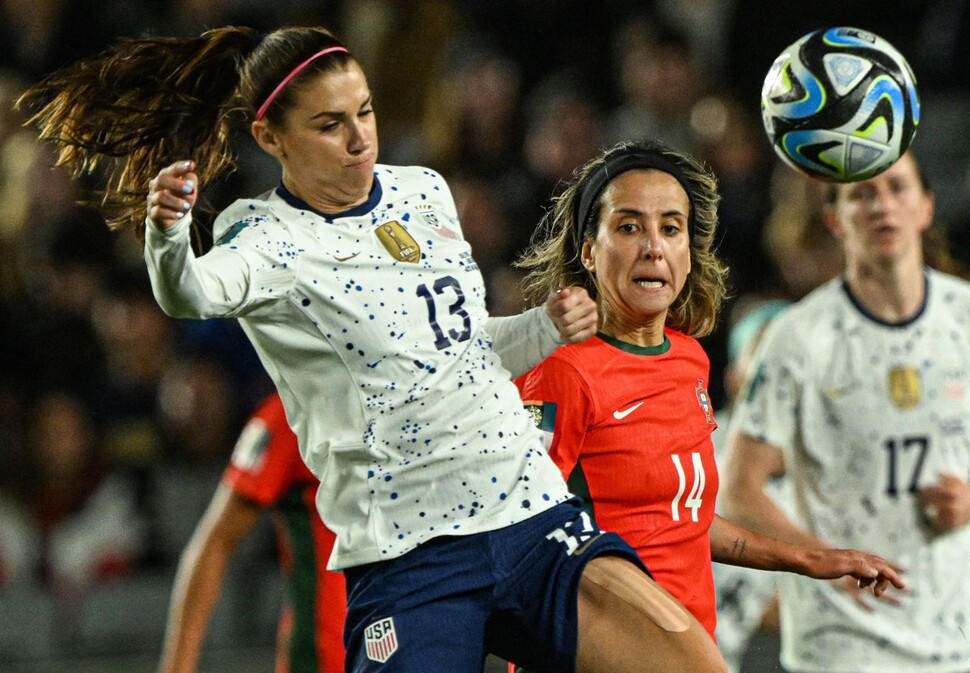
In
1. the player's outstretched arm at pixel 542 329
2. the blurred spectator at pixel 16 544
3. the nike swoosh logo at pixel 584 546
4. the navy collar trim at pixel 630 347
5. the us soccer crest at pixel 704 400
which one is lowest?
the blurred spectator at pixel 16 544

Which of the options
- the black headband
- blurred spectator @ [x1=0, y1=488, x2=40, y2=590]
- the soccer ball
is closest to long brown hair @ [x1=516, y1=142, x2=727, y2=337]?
the black headband

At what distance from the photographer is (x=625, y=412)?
3582 millimetres

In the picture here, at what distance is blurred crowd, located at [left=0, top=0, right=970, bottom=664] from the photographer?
7.98m

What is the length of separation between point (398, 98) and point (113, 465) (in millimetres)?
3601

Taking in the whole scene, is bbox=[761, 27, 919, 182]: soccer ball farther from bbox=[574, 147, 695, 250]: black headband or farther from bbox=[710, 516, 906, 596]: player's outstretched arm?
bbox=[710, 516, 906, 596]: player's outstretched arm

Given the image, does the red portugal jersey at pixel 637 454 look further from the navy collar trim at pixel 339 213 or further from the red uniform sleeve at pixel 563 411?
the navy collar trim at pixel 339 213

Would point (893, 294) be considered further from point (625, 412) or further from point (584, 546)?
point (584, 546)

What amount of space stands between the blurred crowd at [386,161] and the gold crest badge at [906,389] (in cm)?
181

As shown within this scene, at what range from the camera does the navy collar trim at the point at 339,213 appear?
3.56m

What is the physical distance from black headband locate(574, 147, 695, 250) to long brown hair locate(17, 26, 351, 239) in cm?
86

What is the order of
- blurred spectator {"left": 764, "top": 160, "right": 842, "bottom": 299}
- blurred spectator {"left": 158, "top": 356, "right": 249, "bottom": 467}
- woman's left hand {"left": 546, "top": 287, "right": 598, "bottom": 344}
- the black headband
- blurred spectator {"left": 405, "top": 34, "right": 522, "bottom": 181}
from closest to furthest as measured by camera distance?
woman's left hand {"left": 546, "top": 287, "right": 598, "bottom": 344}, the black headband, blurred spectator {"left": 764, "top": 160, "right": 842, "bottom": 299}, blurred spectator {"left": 158, "top": 356, "right": 249, "bottom": 467}, blurred spectator {"left": 405, "top": 34, "right": 522, "bottom": 181}

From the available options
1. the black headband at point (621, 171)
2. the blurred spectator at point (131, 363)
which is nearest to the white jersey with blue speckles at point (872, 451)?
the black headband at point (621, 171)

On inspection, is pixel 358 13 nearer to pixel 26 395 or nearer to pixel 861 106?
pixel 26 395

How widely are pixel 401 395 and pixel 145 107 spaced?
3.49ft
